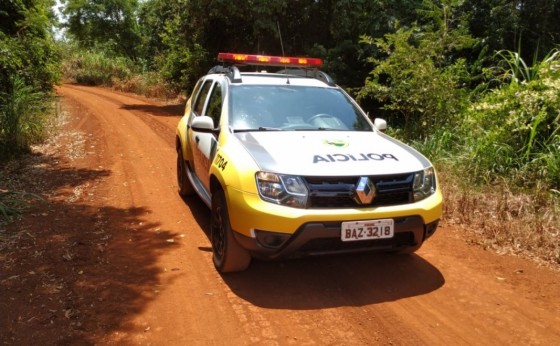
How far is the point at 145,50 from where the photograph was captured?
30812mm

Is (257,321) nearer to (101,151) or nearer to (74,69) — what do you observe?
(101,151)

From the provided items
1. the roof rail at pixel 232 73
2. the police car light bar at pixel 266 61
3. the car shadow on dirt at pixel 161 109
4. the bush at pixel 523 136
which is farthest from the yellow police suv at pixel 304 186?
the car shadow on dirt at pixel 161 109

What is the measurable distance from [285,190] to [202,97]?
9.20 feet

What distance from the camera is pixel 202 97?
19.3ft

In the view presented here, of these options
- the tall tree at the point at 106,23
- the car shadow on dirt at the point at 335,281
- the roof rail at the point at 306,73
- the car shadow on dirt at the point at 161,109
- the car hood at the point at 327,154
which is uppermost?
the tall tree at the point at 106,23

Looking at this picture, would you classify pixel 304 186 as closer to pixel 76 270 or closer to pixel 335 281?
pixel 335 281

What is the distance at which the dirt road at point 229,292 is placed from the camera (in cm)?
324

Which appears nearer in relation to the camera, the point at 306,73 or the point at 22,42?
the point at 306,73

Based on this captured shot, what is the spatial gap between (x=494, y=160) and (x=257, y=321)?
14.7 ft

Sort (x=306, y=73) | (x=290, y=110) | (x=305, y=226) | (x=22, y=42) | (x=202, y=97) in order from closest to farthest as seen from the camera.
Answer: (x=305, y=226), (x=290, y=110), (x=306, y=73), (x=202, y=97), (x=22, y=42)

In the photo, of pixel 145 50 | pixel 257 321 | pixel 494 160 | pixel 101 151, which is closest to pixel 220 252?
pixel 257 321

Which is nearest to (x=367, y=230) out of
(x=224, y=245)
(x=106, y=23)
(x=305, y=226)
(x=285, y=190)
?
(x=305, y=226)

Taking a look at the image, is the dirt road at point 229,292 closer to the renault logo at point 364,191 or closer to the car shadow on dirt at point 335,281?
the car shadow on dirt at point 335,281

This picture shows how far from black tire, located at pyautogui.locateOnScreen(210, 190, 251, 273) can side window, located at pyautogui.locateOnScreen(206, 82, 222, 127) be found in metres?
0.98
